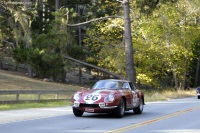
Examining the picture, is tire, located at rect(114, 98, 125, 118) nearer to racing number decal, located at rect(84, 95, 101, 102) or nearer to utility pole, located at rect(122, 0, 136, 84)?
racing number decal, located at rect(84, 95, 101, 102)

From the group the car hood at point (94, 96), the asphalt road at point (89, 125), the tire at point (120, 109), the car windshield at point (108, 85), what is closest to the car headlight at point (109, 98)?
the car hood at point (94, 96)

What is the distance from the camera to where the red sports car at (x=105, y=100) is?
54.2 feet

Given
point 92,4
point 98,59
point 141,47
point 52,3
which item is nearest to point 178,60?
point 141,47

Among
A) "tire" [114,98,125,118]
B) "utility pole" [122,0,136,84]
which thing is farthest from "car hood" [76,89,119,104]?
"utility pole" [122,0,136,84]

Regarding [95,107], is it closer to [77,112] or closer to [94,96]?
[94,96]

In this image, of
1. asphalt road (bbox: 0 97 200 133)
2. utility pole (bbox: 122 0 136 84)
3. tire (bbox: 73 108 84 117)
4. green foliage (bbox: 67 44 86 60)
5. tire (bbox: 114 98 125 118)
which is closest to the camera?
asphalt road (bbox: 0 97 200 133)

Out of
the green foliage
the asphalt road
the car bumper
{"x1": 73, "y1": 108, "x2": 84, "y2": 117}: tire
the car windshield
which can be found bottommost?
the asphalt road

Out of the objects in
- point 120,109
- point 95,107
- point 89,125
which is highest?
point 95,107

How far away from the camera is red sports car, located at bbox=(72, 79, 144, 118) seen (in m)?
16.5

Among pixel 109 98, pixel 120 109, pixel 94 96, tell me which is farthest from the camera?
pixel 120 109

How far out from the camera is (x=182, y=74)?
50500mm

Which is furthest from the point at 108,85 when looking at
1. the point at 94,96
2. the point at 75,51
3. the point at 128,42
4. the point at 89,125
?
the point at 75,51

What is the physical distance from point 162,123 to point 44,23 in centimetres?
3372

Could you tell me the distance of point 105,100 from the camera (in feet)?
54.0
